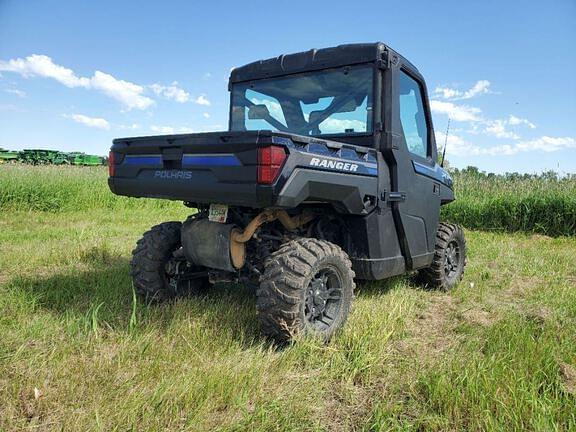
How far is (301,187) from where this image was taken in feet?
9.20

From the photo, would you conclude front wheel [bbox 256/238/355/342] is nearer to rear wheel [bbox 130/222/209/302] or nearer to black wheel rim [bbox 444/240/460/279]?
rear wheel [bbox 130/222/209/302]

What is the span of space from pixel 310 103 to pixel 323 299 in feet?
5.68

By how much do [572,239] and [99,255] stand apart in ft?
26.8

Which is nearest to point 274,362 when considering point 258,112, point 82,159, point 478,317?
point 478,317

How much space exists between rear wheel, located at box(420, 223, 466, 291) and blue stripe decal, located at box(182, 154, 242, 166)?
2.72 meters

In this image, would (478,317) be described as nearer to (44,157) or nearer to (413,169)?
(413,169)

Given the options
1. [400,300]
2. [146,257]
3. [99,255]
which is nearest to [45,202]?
[99,255]

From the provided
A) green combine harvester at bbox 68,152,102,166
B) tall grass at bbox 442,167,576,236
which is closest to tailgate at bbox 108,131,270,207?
tall grass at bbox 442,167,576,236

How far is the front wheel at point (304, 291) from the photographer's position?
9.44ft

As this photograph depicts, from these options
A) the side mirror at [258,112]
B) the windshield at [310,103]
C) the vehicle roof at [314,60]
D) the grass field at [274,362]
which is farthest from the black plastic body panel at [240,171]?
the side mirror at [258,112]

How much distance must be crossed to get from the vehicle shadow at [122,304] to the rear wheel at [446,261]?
6.08 feet

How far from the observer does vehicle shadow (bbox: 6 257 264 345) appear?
10.7 feet

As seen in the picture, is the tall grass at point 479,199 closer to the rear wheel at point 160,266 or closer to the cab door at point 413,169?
the cab door at point 413,169

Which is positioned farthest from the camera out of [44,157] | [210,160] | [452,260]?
[44,157]
